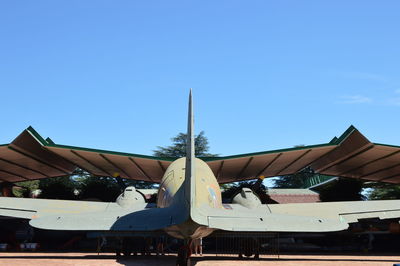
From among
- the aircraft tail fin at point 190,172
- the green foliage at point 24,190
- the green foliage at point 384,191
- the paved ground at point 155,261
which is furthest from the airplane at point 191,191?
the green foliage at point 384,191

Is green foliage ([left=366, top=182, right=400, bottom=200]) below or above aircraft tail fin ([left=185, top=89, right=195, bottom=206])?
above

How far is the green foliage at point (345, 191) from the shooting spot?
36344 mm

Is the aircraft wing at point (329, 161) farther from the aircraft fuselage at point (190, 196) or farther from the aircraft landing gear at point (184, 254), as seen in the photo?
the aircraft landing gear at point (184, 254)

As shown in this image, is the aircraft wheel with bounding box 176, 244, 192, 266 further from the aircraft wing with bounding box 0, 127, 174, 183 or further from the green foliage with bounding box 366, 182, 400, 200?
the green foliage with bounding box 366, 182, 400, 200

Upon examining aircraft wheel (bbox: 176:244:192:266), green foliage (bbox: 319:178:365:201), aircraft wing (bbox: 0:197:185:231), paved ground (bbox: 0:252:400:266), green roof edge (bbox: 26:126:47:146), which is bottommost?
paved ground (bbox: 0:252:400:266)

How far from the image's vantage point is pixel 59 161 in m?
34.5

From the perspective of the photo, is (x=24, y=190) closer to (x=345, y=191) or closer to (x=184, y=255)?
(x=345, y=191)

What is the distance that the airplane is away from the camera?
1398cm

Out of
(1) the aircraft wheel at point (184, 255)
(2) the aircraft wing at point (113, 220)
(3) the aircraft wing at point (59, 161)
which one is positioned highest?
(3) the aircraft wing at point (59, 161)

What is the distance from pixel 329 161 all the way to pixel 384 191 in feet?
78.8

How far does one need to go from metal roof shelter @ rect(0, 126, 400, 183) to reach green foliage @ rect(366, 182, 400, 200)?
40.9 feet

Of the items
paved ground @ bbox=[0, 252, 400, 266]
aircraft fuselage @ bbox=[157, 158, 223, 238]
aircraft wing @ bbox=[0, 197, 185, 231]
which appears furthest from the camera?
paved ground @ bbox=[0, 252, 400, 266]

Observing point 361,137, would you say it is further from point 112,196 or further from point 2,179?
point 2,179

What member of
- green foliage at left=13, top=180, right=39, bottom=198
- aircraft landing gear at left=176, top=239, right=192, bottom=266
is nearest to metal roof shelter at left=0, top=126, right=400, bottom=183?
green foliage at left=13, top=180, right=39, bottom=198
